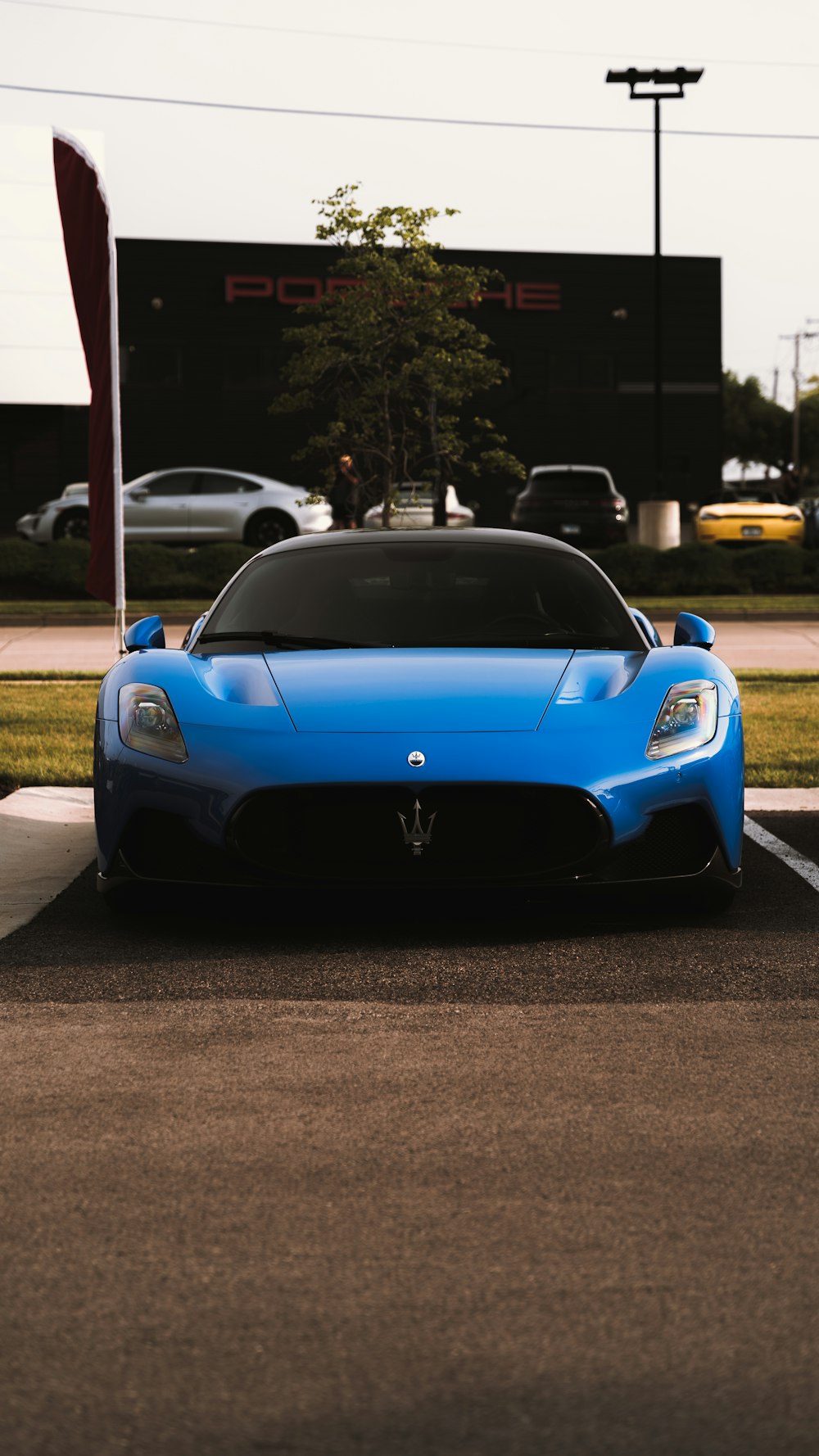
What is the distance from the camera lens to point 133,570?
1012 inches

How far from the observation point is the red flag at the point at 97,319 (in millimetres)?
10820

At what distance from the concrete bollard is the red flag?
2513cm

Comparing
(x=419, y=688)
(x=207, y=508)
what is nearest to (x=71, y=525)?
(x=207, y=508)

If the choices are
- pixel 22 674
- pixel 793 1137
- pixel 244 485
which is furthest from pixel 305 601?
pixel 244 485

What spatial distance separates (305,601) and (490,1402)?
14.3 ft

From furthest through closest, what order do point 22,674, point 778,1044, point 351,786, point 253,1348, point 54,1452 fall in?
1. point 22,674
2. point 351,786
3. point 778,1044
4. point 253,1348
5. point 54,1452

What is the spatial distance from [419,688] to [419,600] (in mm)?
1061

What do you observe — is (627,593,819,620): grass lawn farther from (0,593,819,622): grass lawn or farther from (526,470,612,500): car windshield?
(526,470,612,500): car windshield

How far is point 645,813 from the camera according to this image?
544cm

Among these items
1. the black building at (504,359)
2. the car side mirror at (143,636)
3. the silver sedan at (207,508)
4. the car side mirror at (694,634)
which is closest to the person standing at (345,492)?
the silver sedan at (207,508)

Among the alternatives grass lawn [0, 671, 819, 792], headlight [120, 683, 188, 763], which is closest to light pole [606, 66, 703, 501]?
grass lawn [0, 671, 819, 792]

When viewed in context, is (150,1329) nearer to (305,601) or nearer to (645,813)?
(645,813)

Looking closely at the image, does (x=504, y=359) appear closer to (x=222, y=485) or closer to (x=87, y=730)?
(x=222, y=485)

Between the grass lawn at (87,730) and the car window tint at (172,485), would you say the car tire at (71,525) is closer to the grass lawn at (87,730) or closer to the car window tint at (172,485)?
the car window tint at (172,485)
